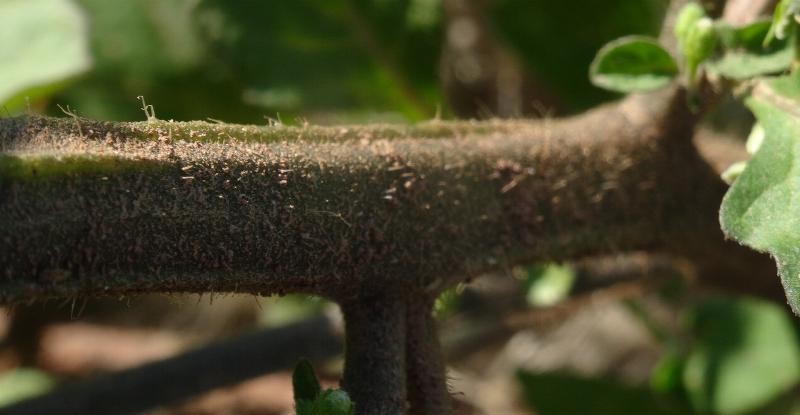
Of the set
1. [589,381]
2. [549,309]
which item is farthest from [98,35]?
[589,381]

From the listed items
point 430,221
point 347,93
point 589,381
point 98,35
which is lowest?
point 589,381

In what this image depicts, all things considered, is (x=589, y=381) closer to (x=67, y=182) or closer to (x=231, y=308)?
(x=231, y=308)

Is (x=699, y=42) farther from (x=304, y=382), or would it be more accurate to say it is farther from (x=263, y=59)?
(x=263, y=59)

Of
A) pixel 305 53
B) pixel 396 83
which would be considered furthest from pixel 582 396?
pixel 305 53

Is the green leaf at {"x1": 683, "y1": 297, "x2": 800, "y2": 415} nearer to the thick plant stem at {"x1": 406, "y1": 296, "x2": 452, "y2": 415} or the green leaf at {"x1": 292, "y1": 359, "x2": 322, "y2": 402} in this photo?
the thick plant stem at {"x1": 406, "y1": 296, "x2": 452, "y2": 415}

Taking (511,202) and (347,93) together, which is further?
(347,93)

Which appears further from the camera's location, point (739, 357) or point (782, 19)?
point (739, 357)
